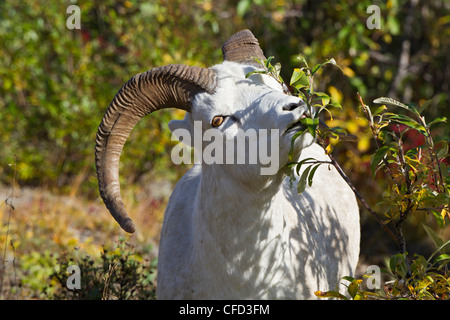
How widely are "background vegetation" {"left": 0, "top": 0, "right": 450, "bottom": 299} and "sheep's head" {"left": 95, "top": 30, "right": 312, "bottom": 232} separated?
407 cm

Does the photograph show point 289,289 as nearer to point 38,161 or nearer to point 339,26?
point 339,26

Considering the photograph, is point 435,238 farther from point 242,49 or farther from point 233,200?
point 242,49

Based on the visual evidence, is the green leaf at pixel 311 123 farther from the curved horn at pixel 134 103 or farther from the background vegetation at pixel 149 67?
the background vegetation at pixel 149 67

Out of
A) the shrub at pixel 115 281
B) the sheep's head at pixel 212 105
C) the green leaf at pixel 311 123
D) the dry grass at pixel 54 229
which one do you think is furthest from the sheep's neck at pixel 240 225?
the dry grass at pixel 54 229

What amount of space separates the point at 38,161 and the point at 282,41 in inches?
156

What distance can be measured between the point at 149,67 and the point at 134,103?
495 centimetres

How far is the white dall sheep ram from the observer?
3220mm

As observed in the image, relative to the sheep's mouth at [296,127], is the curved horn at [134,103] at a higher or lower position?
higher

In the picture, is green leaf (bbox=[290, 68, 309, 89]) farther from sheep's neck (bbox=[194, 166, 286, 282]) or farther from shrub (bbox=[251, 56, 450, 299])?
sheep's neck (bbox=[194, 166, 286, 282])

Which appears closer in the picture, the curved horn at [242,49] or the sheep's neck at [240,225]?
the sheep's neck at [240,225]

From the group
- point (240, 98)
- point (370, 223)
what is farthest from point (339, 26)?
point (240, 98)

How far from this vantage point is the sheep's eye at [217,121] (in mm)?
3330

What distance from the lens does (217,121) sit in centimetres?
335

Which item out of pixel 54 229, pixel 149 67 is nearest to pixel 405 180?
pixel 54 229
